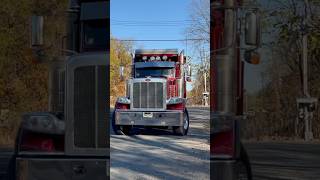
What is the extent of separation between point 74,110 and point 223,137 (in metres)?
0.85

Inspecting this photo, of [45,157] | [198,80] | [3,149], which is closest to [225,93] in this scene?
[198,80]

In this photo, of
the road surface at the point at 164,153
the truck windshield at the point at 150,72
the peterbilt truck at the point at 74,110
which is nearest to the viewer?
the truck windshield at the point at 150,72

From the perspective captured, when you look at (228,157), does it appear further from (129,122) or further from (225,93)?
(129,122)

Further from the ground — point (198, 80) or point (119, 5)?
point (119, 5)

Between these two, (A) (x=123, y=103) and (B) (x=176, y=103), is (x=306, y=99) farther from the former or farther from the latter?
(A) (x=123, y=103)

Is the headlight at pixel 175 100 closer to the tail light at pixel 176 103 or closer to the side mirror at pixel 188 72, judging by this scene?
the tail light at pixel 176 103

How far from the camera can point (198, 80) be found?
2.93 metres

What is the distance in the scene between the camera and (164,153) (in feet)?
9.77

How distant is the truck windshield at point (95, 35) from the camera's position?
2996mm

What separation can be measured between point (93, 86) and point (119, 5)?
0.48 m

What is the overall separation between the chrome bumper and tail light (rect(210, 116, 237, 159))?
0.62ft

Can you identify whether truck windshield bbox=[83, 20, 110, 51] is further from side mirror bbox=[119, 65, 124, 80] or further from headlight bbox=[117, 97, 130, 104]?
headlight bbox=[117, 97, 130, 104]

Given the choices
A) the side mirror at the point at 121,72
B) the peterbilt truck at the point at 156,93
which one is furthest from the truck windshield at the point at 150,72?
the side mirror at the point at 121,72

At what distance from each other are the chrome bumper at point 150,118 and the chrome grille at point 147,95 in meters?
0.04
